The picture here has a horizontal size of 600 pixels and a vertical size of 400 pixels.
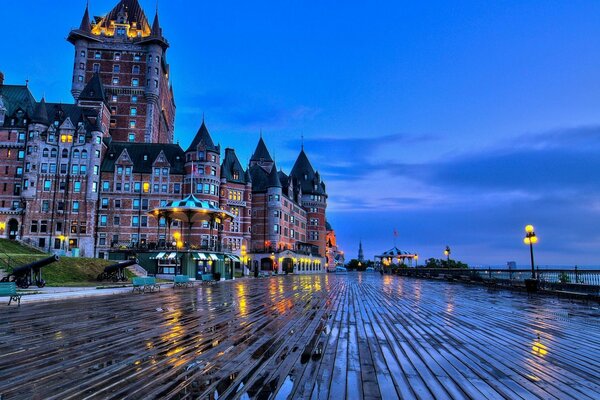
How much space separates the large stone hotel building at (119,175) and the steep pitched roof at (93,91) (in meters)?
0.18

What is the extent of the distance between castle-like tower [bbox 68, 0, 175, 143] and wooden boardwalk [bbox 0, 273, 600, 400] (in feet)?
236

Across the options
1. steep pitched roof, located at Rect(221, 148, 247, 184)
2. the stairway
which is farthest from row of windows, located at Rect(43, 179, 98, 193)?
the stairway

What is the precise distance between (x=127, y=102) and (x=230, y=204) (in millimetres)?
29338

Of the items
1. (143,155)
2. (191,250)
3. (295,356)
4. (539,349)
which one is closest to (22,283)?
(295,356)

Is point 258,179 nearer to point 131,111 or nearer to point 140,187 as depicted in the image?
point 140,187

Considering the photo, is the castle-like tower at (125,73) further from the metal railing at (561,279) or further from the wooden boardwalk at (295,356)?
the wooden boardwalk at (295,356)

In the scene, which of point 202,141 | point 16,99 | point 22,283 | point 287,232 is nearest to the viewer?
point 22,283

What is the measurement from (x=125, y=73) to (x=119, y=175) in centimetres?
Answer: 2503

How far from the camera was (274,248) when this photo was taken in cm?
8306

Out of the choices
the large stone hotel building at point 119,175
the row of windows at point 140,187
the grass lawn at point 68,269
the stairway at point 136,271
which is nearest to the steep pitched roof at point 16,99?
the large stone hotel building at point 119,175

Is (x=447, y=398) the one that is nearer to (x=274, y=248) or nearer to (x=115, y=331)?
(x=115, y=331)

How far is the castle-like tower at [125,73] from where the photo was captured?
78.6 meters

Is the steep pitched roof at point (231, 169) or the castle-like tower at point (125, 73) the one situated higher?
the castle-like tower at point (125, 73)

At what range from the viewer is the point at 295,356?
7582 mm
